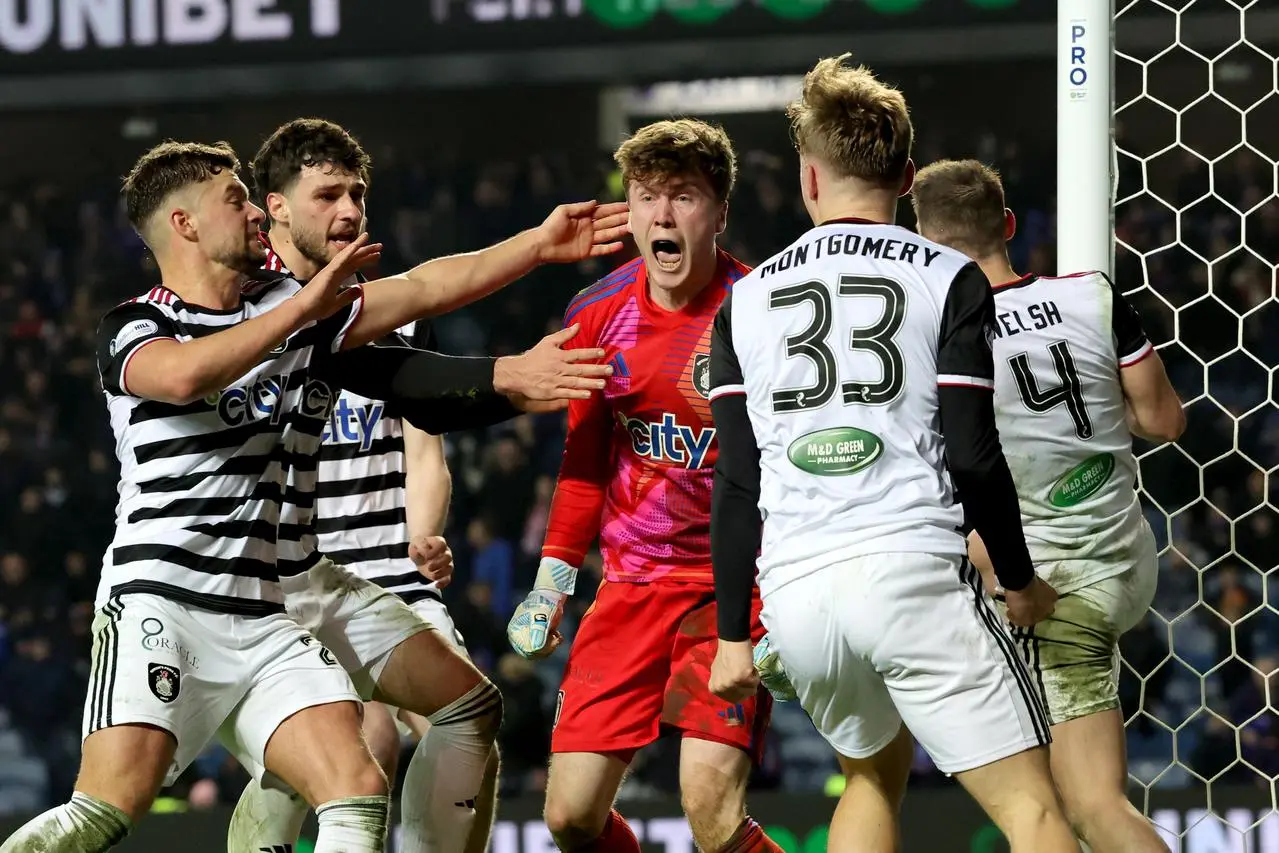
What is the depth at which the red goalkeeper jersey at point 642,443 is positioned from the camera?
4457 mm

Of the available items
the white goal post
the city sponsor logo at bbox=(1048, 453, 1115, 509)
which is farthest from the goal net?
the city sponsor logo at bbox=(1048, 453, 1115, 509)

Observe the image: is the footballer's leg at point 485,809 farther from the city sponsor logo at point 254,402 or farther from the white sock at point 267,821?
the city sponsor logo at point 254,402

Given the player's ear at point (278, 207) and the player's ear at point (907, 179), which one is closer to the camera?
the player's ear at point (907, 179)

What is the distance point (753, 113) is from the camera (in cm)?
1530

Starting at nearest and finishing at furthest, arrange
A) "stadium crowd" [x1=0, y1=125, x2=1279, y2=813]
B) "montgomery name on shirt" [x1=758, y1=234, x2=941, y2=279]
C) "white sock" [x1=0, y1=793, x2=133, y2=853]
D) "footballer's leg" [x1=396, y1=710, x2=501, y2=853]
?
"montgomery name on shirt" [x1=758, y1=234, x2=941, y2=279] < "white sock" [x1=0, y1=793, x2=133, y2=853] < "footballer's leg" [x1=396, y1=710, x2=501, y2=853] < "stadium crowd" [x1=0, y1=125, x2=1279, y2=813]

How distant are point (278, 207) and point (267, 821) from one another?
5.67 ft

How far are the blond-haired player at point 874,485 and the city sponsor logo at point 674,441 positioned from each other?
0.89 m

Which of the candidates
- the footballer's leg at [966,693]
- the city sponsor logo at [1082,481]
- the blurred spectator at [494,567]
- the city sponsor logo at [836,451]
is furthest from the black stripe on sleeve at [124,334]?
the blurred spectator at [494,567]

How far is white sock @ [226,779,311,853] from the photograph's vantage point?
457 centimetres

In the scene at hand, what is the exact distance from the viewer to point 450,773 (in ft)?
14.9

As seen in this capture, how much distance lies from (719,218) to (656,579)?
0.97 meters

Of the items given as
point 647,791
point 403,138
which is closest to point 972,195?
point 647,791

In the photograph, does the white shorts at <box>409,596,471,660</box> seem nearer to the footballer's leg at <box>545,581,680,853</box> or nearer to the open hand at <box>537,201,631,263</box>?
the footballer's leg at <box>545,581,680,853</box>

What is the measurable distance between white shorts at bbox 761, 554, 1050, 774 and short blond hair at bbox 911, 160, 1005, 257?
1167 millimetres
